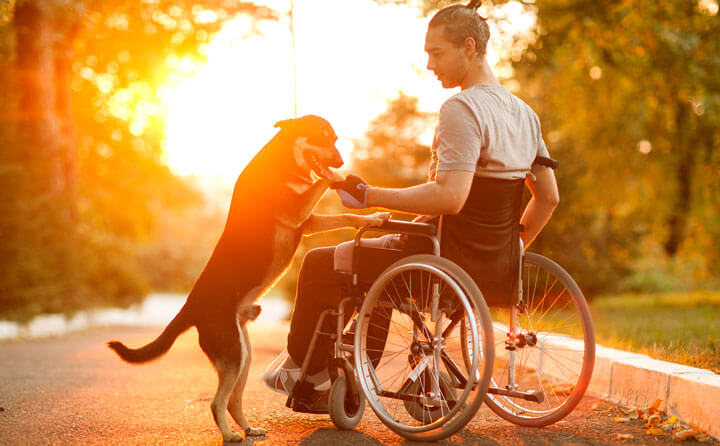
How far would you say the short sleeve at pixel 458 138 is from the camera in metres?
3.29

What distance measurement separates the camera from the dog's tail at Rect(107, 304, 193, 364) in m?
3.82

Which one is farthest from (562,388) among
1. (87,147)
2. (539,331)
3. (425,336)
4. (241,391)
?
(87,147)

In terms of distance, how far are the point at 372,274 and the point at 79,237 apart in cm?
1111

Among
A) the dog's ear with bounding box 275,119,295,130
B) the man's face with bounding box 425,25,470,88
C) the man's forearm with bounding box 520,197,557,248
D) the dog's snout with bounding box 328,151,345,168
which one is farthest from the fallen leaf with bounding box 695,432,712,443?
the dog's ear with bounding box 275,119,295,130

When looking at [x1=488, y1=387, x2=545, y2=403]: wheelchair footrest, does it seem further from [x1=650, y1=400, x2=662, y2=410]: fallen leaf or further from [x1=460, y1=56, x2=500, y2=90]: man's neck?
[x1=460, y1=56, x2=500, y2=90]: man's neck

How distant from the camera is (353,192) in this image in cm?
341

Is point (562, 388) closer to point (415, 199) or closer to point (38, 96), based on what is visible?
point (415, 199)

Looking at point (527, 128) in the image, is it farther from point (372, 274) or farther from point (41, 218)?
point (41, 218)

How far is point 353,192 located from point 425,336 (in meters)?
0.75

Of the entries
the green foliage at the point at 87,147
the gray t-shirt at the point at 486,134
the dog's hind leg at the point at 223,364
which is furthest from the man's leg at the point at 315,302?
the green foliage at the point at 87,147

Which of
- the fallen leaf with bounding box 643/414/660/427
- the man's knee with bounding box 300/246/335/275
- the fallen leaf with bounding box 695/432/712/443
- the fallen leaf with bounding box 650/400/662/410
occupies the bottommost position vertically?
the fallen leaf with bounding box 643/414/660/427

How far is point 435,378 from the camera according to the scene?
3.39 meters

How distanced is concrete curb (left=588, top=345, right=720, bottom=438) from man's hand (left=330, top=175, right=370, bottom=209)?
72.6 inches

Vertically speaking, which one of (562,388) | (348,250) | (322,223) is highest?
(322,223)
